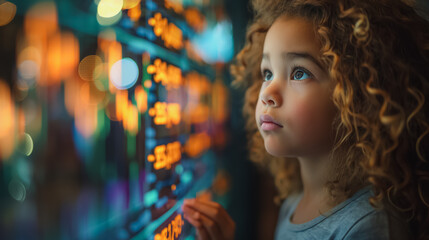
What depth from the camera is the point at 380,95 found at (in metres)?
0.66

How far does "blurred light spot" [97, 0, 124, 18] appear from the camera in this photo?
49 cm

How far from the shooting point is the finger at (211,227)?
796 millimetres

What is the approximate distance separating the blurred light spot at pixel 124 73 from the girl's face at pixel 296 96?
11.8 inches

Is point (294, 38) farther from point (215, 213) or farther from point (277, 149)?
point (215, 213)

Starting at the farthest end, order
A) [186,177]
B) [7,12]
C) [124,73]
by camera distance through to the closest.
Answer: [186,177]
[124,73]
[7,12]

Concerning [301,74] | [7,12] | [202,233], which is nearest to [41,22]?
[7,12]

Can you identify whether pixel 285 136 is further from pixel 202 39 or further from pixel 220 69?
pixel 220 69

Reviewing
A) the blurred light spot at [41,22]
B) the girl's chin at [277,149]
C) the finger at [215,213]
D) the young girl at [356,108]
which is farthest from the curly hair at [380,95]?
the blurred light spot at [41,22]

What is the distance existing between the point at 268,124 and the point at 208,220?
301 millimetres

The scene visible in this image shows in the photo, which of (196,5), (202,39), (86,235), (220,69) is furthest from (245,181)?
(86,235)

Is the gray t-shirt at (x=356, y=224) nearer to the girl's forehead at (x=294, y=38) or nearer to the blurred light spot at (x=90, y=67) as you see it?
the girl's forehead at (x=294, y=38)

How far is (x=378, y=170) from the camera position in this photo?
652 mm

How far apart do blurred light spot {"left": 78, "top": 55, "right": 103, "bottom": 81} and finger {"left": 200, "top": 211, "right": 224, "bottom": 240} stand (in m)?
0.49

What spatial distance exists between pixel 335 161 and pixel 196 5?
2.35 feet
